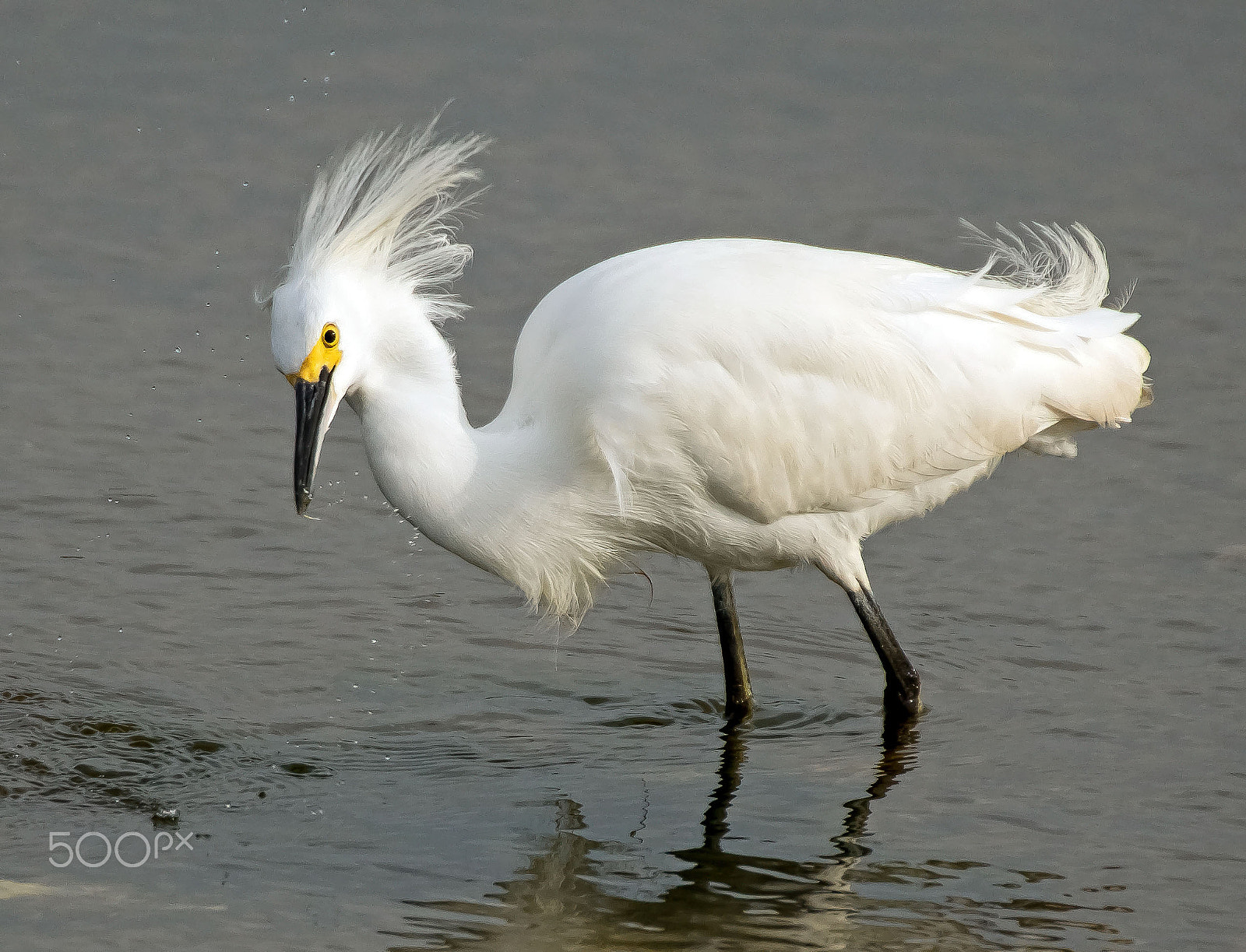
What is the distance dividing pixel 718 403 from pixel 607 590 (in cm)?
122

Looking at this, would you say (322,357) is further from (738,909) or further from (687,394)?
(738,909)

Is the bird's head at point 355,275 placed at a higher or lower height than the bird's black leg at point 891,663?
higher

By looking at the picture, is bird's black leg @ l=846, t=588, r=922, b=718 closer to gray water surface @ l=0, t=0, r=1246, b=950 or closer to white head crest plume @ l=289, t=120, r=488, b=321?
gray water surface @ l=0, t=0, r=1246, b=950

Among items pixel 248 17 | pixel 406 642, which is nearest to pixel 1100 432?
pixel 406 642

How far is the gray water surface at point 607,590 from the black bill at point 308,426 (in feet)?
3.13

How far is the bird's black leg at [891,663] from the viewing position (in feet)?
19.0

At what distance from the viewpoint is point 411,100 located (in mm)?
10570

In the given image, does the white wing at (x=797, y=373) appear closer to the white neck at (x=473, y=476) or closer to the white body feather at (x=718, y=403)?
the white body feather at (x=718, y=403)

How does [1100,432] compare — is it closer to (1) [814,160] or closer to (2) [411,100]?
(1) [814,160]

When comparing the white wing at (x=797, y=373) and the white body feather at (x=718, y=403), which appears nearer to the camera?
the white body feather at (x=718, y=403)

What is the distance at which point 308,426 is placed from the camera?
4.81 meters

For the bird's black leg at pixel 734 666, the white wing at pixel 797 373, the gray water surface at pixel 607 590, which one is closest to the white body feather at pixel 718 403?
the white wing at pixel 797 373

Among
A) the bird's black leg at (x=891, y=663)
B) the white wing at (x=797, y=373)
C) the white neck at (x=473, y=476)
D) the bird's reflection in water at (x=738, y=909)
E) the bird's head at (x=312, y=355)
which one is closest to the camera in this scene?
the bird's reflection in water at (x=738, y=909)

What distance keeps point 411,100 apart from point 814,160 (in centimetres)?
244
